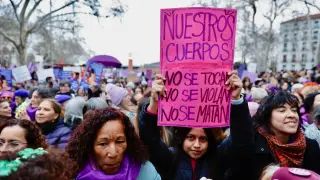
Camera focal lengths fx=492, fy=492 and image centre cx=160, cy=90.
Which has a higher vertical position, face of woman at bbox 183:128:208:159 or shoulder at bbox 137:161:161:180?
face of woman at bbox 183:128:208:159

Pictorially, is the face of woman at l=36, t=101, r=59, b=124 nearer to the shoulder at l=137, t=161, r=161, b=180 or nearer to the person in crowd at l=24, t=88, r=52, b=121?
the person in crowd at l=24, t=88, r=52, b=121

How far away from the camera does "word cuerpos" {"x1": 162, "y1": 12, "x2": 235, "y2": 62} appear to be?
2.84 m

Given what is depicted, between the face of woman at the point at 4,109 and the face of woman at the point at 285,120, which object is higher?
the face of woman at the point at 285,120

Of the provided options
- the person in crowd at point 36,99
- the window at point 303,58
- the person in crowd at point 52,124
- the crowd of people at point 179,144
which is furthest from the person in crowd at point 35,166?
the window at point 303,58

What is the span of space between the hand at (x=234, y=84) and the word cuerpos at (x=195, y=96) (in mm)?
32

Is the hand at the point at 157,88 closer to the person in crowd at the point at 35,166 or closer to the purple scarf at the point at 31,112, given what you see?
the person in crowd at the point at 35,166

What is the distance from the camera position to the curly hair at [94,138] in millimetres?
2629

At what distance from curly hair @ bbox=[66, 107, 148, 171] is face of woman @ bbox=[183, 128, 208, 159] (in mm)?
391

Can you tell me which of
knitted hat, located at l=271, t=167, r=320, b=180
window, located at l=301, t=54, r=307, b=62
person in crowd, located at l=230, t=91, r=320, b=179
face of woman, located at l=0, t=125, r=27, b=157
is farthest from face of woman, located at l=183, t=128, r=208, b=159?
window, located at l=301, t=54, r=307, b=62

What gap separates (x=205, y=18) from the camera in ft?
9.31

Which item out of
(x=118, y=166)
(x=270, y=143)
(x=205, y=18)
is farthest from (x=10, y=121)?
(x=270, y=143)

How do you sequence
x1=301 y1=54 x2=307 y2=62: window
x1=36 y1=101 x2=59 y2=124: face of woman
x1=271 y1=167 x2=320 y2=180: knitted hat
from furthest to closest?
x1=301 y1=54 x2=307 y2=62: window → x1=36 y1=101 x2=59 y2=124: face of woman → x1=271 y1=167 x2=320 y2=180: knitted hat

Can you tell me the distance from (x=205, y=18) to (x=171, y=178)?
1.00 metres

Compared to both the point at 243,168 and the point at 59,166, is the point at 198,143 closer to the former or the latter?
the point at 243,168
